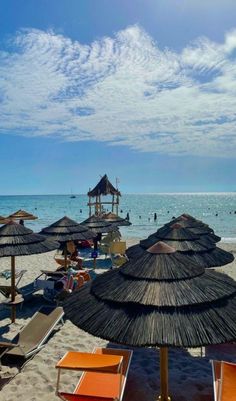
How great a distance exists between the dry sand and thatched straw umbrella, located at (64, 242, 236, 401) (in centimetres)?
94

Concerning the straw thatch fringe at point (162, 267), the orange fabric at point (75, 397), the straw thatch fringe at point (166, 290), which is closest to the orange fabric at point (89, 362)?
the orange fabric at point (75, 397)

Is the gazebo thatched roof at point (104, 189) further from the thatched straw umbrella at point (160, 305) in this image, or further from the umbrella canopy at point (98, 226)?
the thatched straw umbrella at point (160, 305)

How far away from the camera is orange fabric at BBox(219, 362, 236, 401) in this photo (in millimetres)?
3875

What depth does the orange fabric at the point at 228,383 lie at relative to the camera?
3875 millimetres

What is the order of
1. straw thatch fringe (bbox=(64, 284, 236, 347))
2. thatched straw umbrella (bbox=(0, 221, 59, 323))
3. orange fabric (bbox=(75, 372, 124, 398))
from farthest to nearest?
thatched straw umbrella (bbox=(0, 221, 59, 323))
orange fabric (bbox=(75, 372, 124, 398))
straw thatch fringe (bbox=(64, 284, 236, 347))

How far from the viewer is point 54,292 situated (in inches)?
365

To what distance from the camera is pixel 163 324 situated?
3.48 meters

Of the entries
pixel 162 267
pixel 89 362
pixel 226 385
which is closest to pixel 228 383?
pixel 226 385

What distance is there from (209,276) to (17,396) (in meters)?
3.31

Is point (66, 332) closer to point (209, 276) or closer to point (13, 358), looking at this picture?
point (13, 358)

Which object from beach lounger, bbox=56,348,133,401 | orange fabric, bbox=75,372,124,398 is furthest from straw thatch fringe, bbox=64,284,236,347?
orange fabric, bbox=75,372,124,398

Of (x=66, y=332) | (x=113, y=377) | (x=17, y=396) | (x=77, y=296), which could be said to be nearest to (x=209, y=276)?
(x=77, y=296)

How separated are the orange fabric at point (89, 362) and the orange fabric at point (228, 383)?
1230 millimetres

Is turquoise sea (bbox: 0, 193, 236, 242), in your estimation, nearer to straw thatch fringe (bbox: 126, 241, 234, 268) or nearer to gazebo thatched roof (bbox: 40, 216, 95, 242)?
gazebo thatched roof (bbox: 40, 216, 95, 242)
